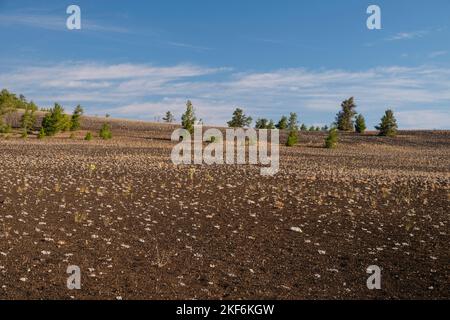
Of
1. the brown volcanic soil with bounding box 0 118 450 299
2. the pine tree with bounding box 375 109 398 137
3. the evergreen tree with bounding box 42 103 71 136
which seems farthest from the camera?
the pine tree with bounding box 375 109 398 137

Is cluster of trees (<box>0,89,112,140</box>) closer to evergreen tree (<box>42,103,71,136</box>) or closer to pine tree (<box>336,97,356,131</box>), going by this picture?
evergreen tree (<box>42,103,71,136</box>)

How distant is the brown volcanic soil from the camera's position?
9.15 m

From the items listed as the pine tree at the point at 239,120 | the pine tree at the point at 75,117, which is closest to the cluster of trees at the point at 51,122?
the pine tree at the point at 75,117

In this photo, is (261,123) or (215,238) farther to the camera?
(261,123)

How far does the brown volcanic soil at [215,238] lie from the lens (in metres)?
9.15

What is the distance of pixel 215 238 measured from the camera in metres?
12.6

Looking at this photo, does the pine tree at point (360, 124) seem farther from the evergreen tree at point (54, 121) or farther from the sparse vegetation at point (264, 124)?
the evergreen tree at point (54, 121)

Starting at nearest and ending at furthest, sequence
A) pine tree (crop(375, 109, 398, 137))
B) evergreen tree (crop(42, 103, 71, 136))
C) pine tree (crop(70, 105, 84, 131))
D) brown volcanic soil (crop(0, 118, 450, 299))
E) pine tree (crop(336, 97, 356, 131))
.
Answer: brown volcanic soil (crop(0, 118, 450, 299))
evergreen tree (crop(42, 103, 71, 136))
pine tree (crop(70, 105, 84, 131))
pine tree (crop(375, 109, 398, 137))
pine tree (crop(336, 97, 356, 131))

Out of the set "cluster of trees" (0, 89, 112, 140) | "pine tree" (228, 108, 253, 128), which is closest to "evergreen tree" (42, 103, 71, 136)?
"cluster of trees" (0, 89, 112, 140)

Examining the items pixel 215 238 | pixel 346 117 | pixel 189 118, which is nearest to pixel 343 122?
pixel 346 117

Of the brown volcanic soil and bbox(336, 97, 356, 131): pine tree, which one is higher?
bbox(336, 97, 356, 131): pine tree

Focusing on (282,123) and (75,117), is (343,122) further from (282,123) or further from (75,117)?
(75,117)

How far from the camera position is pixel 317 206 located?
17.7 m
